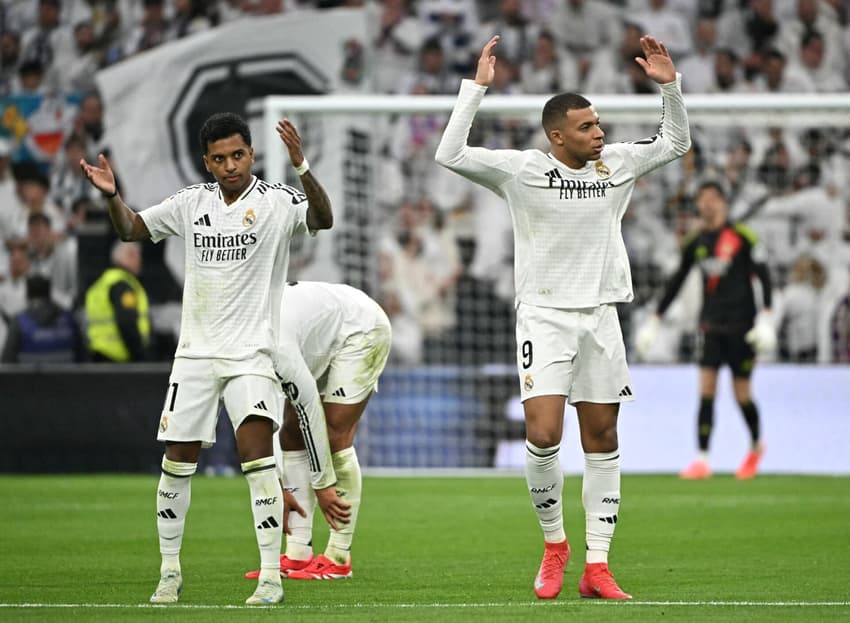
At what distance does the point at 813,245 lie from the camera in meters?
18.4

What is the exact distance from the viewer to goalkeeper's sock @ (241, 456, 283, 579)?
714 cm

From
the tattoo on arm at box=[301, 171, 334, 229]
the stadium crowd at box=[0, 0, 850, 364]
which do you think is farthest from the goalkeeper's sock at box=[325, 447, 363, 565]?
the stadium crowd at box=[0, 0, 850, 364]

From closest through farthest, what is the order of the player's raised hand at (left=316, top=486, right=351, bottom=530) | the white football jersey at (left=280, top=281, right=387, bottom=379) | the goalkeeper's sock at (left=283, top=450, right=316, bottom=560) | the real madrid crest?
1. the real madrid crest
2. the player's raised hand at (left=316, top=486, right=351, bottom=530)
3. the white football jersey at (left=280, top=281, right=387, bottom=379)
4. the goalkeeper's sock at (left=283, top=450, right=316, bottom=560)

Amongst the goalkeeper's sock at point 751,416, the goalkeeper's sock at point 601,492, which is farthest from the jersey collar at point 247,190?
the goalkeeper's sock at point 751,416

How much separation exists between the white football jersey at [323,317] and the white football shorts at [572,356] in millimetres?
1445

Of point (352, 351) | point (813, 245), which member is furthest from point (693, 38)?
point (352, 351)

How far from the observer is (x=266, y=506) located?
721 centimetres

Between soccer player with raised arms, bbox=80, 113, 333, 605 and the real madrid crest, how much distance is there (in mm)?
1284

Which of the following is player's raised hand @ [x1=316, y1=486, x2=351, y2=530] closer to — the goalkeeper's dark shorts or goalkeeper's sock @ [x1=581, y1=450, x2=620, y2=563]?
goalkeeper's sock @ [x1=581, y1=450, x2=620, y2=563]

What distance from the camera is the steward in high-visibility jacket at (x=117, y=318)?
1680cm

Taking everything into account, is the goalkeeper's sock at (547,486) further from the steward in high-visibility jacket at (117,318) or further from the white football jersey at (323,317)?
the steward in high-visibility jacket at (117,318)

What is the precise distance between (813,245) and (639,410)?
3422 millimetres

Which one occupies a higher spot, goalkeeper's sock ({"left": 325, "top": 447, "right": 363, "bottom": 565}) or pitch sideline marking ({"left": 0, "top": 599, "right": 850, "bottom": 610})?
goalkeeper's sock ({"left": 325, "top": 447, "right": 363, "bottom": 565})

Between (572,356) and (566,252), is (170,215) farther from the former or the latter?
(572,356)
